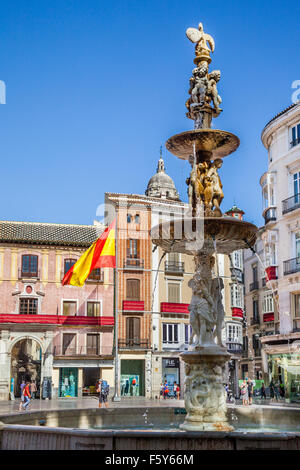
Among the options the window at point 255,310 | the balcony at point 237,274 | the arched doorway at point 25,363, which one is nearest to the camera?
the arched doorway at point 25,363

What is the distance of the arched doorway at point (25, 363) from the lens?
48928 millimetres

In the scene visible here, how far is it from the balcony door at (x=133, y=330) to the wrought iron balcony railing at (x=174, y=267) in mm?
Result: 4751

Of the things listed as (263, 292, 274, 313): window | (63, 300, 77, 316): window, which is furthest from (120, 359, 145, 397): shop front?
(263, 292, 274, 313): window

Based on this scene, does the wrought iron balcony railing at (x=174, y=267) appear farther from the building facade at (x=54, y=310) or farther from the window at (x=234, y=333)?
the window at (x=234, y=333)

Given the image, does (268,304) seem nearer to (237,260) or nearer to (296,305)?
(237,260)

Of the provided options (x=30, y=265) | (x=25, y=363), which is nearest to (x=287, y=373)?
(x=30, y=265)

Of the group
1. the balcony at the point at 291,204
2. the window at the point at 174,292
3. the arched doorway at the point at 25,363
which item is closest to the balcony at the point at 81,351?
the arched doorway at the point at 25,363

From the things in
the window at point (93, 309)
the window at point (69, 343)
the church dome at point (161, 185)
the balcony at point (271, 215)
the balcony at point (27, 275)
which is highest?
the church dome at point (161, 185)

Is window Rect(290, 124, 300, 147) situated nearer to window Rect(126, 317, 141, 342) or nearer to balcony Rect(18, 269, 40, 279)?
window Rect(126, 317, 141, 342)

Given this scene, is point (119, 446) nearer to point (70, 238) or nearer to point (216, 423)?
point (216, 423)

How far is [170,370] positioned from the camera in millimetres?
47312

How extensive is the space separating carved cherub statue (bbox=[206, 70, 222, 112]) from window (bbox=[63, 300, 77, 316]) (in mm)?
32934

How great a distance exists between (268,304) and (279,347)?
17431 mm
